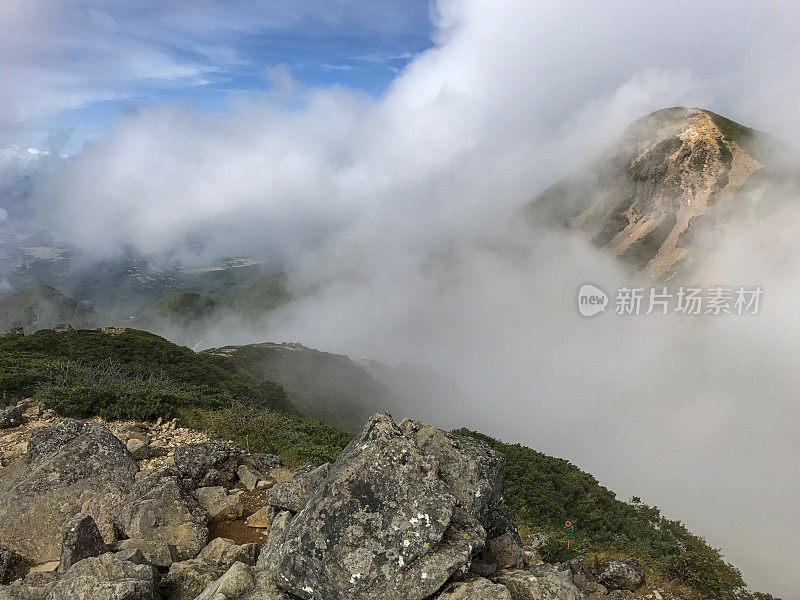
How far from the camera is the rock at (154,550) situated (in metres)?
7.09

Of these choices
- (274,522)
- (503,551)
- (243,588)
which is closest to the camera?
(243,588)

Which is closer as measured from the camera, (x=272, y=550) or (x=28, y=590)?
(x=28, y=590)

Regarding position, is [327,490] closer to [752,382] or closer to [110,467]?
[110,467]

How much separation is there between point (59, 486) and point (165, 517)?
2.85 meters

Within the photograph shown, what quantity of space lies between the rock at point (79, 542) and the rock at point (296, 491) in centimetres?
290

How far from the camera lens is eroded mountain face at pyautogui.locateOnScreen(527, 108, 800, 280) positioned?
13938cm

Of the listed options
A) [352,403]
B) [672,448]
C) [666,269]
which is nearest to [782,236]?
[666,269]

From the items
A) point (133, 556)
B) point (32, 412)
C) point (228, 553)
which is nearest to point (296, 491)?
point (228, 553)

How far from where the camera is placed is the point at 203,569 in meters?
6.85

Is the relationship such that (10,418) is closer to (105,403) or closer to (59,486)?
(105,403)

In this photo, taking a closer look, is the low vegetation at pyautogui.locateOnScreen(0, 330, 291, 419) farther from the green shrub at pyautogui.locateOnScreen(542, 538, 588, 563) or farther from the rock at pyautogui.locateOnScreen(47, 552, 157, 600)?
the green shrub at pyautogui.locateOnScreen(542, 538, 588, 563)

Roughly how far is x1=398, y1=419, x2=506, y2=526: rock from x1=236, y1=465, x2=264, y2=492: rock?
5.01 meters

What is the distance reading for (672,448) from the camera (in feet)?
310

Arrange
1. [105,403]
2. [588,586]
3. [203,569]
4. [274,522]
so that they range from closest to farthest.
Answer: [203,569], [274,522], [588,586], [105,403]
